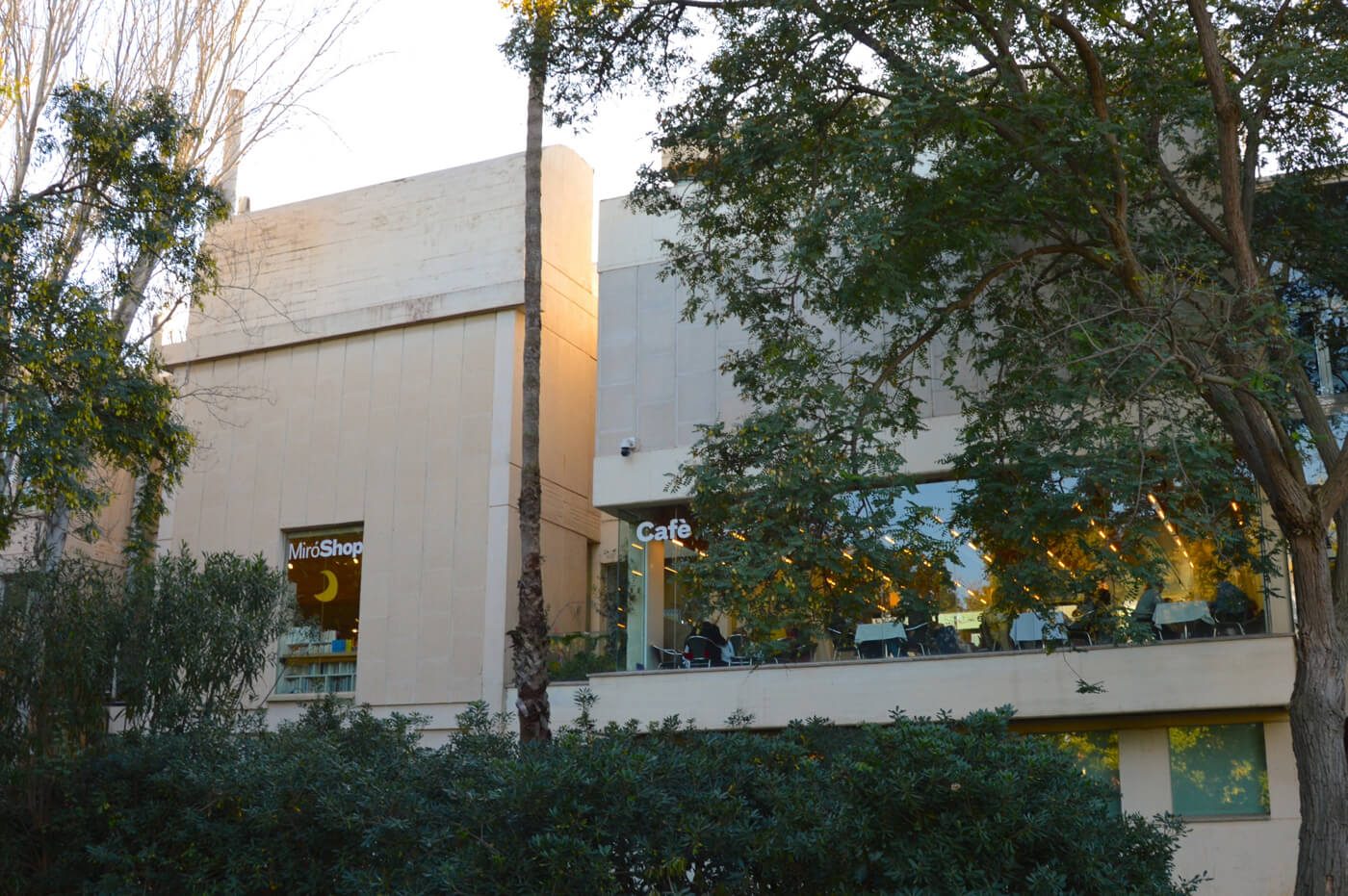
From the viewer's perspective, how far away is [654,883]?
768 centimetres

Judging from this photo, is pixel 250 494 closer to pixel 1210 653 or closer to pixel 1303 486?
pixel 1210 653

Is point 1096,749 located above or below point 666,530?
below

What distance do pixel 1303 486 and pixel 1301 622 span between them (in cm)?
126

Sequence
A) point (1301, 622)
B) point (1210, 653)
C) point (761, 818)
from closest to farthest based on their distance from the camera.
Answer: point (761, 818)
point (1301, 622)
point (1210, 653)

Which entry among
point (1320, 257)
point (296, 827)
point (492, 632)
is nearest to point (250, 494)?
point (492, 632)

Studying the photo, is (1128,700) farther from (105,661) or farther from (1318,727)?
(105,661)

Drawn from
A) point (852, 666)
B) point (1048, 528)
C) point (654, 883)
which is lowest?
point (654, 883)

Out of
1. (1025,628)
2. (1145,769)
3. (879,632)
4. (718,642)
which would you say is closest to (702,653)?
A: (718,642)

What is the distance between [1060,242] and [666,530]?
8.87m

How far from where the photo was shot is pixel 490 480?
22656 millimetres

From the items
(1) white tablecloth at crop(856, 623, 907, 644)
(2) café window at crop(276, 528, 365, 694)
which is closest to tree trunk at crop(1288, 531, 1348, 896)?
(1) white tablecloth at crop(856, 623, 907, 644)

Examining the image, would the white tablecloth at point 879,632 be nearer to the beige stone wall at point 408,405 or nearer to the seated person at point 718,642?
the seated person at point 718,642

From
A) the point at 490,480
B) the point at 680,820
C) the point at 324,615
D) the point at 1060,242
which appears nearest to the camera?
the point at 680,820

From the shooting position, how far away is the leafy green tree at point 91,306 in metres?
11.7
